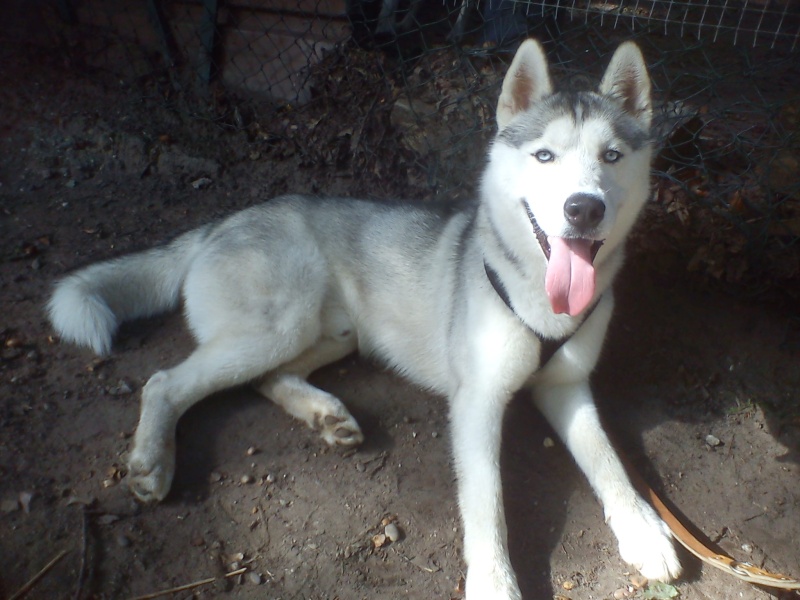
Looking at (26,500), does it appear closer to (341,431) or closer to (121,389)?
(121,389)

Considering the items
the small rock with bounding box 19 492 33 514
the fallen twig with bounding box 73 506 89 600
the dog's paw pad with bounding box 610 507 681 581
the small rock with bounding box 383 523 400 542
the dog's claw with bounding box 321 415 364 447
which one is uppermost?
the small rock with bounding box 19 492 33 514

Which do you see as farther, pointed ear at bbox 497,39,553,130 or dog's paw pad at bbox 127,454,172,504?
pointed ear at bbox 497,39,553,130

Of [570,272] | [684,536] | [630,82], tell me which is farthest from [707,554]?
[630,82]

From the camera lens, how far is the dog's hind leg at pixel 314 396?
2637 mm

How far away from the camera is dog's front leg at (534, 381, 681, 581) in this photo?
223cm

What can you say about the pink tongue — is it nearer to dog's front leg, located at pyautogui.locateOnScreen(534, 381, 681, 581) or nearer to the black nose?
the black nose

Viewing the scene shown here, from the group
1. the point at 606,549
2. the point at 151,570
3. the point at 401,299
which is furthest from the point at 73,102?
the point at 606,549

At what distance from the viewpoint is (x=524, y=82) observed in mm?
2498

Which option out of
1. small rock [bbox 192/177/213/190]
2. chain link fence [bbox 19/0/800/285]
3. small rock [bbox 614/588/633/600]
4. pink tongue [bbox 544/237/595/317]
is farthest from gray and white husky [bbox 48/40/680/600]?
small rock [bbox 192/177/213/190]

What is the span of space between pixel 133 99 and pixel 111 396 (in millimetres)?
2867

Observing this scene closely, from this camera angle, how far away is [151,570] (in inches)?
83.0

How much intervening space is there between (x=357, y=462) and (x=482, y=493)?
57 centimetres

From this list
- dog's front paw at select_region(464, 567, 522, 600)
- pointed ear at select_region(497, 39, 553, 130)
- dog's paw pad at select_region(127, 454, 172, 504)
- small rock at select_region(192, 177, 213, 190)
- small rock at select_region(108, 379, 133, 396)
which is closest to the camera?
dog's front paw at select_region(464, 567, 522, 600)

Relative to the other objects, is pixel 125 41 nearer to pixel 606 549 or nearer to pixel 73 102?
pixel 73 102
